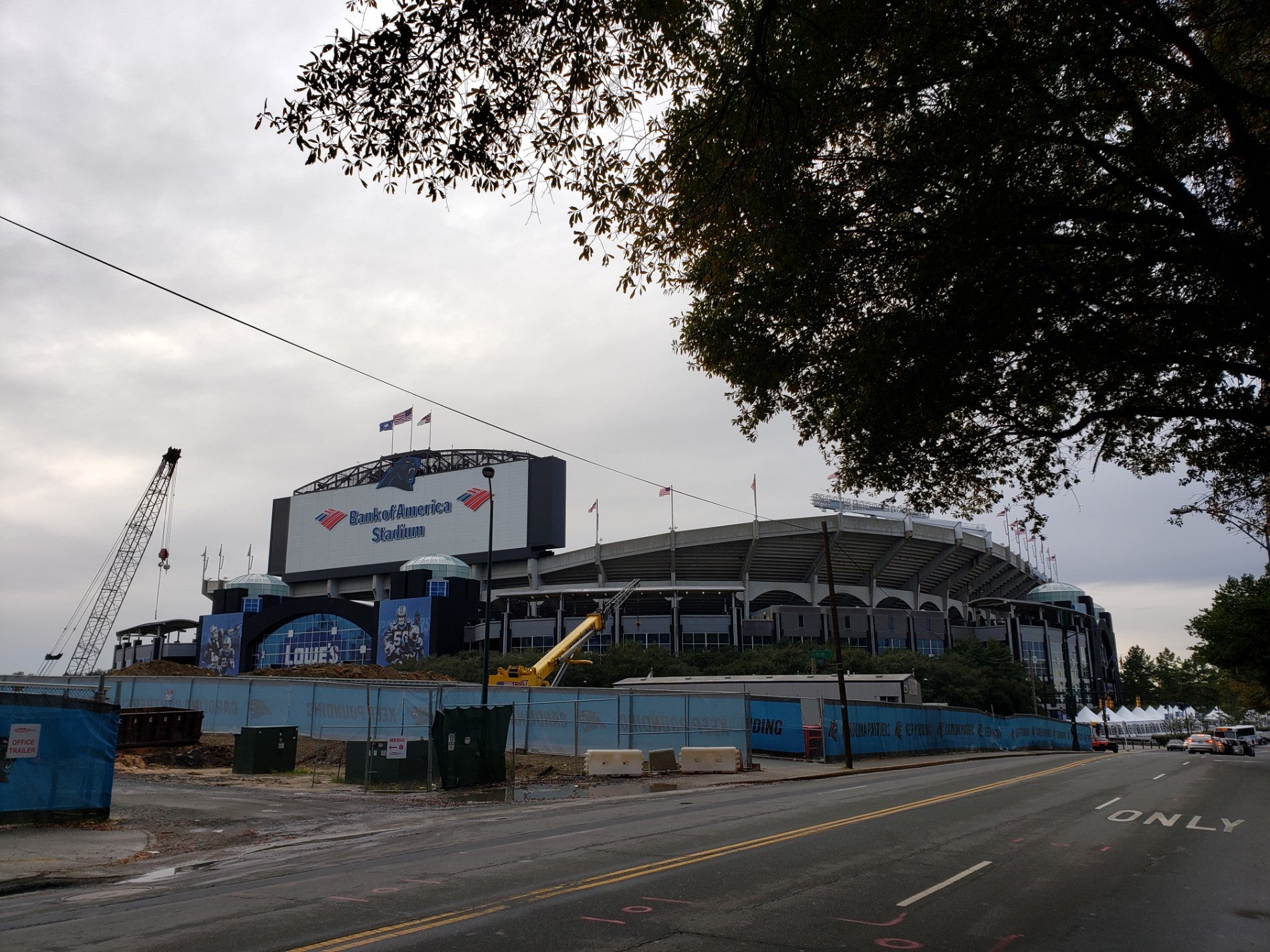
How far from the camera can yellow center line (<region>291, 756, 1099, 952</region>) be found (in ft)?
24.9

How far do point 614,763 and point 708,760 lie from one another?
153 inches

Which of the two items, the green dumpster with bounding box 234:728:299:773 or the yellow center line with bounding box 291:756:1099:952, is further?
the green dumpster with bounding box 234:728:299:773

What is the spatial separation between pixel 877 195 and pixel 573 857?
9.57m

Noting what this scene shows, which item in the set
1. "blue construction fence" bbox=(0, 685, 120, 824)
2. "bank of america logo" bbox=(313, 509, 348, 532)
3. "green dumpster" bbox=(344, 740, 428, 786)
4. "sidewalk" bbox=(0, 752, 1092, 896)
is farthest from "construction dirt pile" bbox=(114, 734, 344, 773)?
"bank of america logo" bbox=(313, 509, 348, 532)

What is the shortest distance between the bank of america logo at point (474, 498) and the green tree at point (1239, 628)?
7904cm

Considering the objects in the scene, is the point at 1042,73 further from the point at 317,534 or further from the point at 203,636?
the point at 317,534

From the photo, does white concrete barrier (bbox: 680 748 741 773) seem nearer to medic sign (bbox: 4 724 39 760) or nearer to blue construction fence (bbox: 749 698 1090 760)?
blue construction fence (bbox: 749 698 1090 760)

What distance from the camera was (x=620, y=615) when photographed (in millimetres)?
98875

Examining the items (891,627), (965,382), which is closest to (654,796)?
(965,382)

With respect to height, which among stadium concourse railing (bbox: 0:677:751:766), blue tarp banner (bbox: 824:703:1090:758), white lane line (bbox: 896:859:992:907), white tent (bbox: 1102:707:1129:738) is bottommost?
white tent (bbox: 1102:707:1129:738)

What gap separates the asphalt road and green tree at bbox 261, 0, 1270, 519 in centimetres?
588

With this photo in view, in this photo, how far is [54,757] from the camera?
16.4 meters

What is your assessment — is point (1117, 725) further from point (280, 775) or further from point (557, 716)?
point (280, 775)

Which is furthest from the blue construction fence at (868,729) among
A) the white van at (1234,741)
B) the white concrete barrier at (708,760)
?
the white van at (1234,741)
